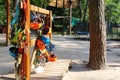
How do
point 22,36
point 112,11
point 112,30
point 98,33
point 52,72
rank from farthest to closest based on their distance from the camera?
point 112,11, point 112,30, point 98,33, point 52,72, point 22,36

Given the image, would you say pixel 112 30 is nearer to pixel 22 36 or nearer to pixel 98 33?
pixel 98 33

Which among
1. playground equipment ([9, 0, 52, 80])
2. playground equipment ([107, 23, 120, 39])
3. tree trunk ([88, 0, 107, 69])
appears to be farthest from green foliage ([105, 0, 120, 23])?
playground equipment ([9, 0, 52, 80])

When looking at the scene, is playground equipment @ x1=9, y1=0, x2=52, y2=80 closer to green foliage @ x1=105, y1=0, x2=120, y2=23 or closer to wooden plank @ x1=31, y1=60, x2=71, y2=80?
wooden plank @ x1=31, y1=60, x2=71, y2=80

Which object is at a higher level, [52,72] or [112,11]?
[112,11]

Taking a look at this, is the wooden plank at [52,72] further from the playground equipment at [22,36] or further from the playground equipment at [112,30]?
the playground equipment at [112,30]

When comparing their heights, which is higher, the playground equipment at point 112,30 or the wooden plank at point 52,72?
the playground equipment at point 112,30

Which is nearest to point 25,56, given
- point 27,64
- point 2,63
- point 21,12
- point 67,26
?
point 27,64

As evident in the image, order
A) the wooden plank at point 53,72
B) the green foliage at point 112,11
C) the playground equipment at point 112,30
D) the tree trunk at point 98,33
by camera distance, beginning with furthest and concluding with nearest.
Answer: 1. the green foliage at point 112,11
2. the playground equipment at point 112,30
3. the tree trunk at point 98,33
4. the wooden plank at point 53,72

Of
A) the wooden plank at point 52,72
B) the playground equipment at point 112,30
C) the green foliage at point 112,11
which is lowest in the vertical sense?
the wooden plank at point 52,72

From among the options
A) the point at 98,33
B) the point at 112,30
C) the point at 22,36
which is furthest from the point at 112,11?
the point at 22,36

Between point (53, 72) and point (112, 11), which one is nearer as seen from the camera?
point (53, 72)

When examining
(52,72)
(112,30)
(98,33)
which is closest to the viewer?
(52,72)

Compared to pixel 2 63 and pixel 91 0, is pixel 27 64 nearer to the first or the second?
pixel 91 0

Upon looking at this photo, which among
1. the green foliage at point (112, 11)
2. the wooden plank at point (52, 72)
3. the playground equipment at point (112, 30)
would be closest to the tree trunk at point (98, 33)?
the wooden plank at point (52, 72)
